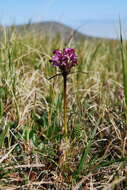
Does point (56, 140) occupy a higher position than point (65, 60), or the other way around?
point (65, 60)

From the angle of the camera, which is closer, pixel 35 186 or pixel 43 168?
pixel 35 186

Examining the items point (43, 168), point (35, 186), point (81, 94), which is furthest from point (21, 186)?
point (81, 94)

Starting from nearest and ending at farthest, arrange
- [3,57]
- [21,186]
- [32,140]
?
1. [21,186]
2. [32,140]
3. [3,57]

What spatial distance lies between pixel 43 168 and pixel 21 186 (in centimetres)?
22

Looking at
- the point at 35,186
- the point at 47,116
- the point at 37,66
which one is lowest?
the point at 35,186

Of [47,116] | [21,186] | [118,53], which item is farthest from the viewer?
[118,53]

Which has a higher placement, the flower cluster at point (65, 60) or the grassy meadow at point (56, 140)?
the flower cluster at point (65, 60)

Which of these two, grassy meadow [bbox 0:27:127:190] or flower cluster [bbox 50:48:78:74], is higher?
flower cluster [bbox 50:48:78:74]

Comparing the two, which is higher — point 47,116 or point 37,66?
point 37,66

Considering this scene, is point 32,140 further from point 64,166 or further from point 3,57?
point 3,57

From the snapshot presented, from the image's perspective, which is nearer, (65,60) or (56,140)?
(65,60)

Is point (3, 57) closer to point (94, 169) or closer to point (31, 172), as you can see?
point (31, 172)

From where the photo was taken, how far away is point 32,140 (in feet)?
6.57

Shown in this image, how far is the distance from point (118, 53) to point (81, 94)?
9.83 feet
